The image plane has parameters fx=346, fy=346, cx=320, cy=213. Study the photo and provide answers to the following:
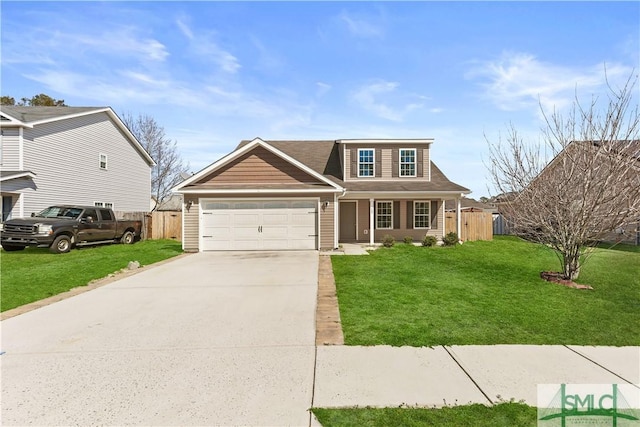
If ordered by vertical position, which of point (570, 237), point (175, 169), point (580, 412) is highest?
point (175, 169)

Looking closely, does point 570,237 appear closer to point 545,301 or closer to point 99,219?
point 545,301

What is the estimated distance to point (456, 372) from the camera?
3965mm

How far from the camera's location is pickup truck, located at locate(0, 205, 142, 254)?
13.7 metres

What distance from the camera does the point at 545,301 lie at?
23.2 ft

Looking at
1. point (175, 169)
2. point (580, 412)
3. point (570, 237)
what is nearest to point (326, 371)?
point (580, 412)

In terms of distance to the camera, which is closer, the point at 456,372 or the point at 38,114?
the point at 456,372

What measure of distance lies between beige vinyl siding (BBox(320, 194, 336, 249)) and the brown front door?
4.04 metres

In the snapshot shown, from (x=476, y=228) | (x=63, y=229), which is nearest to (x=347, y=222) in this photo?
(x=476, y=228)

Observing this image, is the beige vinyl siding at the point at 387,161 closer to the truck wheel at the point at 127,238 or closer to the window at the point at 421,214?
the window at the point at 421,214

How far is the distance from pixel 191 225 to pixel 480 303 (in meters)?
12.2

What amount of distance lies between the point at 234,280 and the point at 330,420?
648 centimetres

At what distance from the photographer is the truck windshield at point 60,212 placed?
15125 mm

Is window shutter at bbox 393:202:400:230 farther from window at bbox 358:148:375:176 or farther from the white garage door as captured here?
the white garage door

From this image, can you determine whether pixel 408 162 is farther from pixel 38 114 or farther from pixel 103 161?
pixel 38 114
